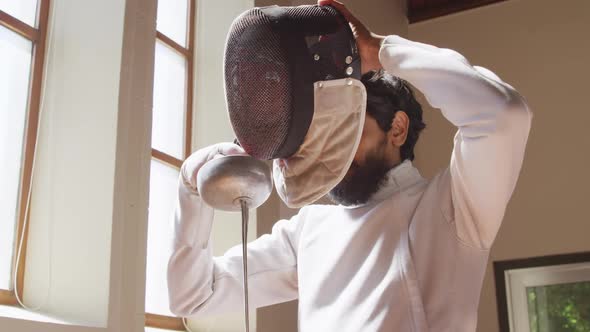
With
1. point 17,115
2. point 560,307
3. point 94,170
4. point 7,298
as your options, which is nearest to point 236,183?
point 94,170

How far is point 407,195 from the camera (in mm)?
1479

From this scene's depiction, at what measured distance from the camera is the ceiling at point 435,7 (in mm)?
4629

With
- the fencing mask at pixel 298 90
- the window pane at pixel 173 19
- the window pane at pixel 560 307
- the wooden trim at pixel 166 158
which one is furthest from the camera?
the window pane at pixel 560 307

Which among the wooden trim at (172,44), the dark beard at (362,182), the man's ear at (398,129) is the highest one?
the wooden trim at (172,44)

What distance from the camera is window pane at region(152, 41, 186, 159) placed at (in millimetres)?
2910

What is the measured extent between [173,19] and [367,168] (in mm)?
1855

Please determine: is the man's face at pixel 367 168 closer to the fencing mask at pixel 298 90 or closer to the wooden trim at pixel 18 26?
the fencing mask at pixel 298 90

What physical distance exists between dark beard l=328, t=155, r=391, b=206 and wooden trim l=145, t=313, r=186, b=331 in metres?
1.29

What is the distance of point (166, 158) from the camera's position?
9.32 ft

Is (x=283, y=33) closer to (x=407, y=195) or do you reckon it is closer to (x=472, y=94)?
(x=472, y=94)

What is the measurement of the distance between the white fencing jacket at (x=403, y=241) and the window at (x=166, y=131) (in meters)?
1.03

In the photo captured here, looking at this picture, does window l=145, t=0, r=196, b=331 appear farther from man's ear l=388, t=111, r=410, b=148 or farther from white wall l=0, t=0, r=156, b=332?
man's ear l=388, t=111, r=410, b=148

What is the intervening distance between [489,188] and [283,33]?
433mm

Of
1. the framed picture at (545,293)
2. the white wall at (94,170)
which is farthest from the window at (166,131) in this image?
the framed picture at (545,293)
